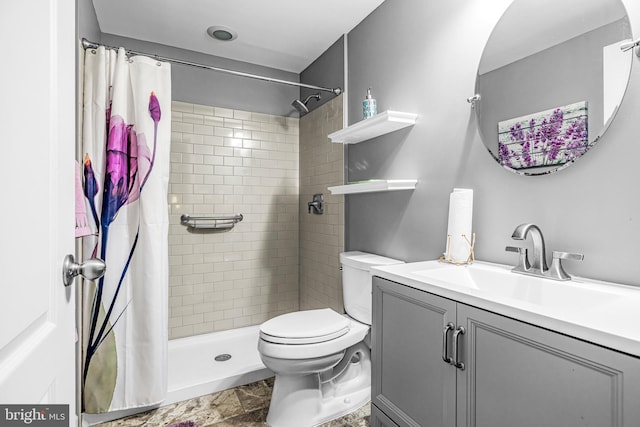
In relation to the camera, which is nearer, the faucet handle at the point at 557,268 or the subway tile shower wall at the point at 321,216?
the faucet handle at the point at 557,268

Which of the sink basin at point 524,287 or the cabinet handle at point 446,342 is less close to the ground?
the sink basin at point 524,287

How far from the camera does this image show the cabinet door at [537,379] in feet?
2.17

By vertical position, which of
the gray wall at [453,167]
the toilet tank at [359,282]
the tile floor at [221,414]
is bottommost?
the tile floor at [221,414]

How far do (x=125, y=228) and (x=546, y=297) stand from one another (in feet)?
6.34

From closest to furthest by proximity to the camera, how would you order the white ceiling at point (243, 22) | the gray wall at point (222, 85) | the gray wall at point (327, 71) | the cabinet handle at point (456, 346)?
the cabinet handle at point (456, 346)
the white ceiling at point (243, 22)
the gray wall at point (327, 71)
the gray wall at point (222, 85)

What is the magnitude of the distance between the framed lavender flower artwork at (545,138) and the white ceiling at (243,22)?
49.7 inches

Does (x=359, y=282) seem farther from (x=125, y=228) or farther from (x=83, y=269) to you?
(x=83, y=269)

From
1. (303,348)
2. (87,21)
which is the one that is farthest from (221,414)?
(87,21)

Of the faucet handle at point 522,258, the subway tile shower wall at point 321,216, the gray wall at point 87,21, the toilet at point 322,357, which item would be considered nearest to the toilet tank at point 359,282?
the toilet at point 322,357

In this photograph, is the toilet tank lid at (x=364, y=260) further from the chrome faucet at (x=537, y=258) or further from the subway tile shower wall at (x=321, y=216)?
the chrome faucet at (x=537, y=258)
